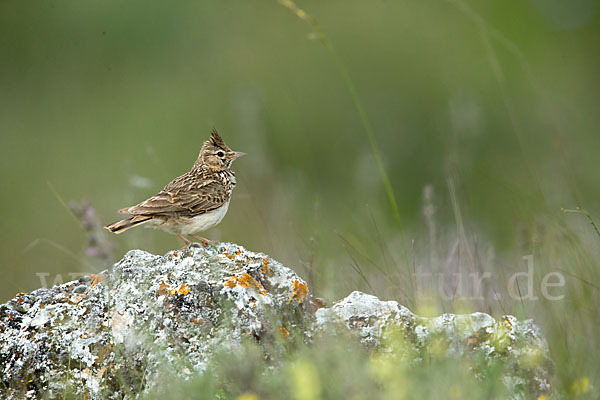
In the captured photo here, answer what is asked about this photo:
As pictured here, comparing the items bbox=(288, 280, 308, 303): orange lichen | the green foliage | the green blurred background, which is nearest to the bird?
bbox=(288, 280, 308, 303): orange lichen

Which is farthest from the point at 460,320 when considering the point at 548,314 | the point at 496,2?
the point at 496,2

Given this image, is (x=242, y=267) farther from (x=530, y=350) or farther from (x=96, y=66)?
(x=96, y=66)

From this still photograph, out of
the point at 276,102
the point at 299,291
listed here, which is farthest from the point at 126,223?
the point at 276,102

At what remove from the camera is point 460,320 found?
13.6 ft

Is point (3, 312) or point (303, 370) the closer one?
point (303, 370)

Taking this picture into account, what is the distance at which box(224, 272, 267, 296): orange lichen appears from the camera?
4.27m

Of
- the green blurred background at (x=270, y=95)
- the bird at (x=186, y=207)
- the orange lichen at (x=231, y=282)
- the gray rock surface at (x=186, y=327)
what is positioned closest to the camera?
the gray rock surface at (x=186, y=327)

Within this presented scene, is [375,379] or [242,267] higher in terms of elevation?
[242,267]

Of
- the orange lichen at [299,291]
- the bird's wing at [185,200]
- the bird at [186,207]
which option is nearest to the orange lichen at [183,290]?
the orange lichen at [299,291]

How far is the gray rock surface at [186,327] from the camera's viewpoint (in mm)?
4012

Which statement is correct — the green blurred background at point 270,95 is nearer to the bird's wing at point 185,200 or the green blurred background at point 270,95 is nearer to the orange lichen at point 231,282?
the bird's wing at point 185,200

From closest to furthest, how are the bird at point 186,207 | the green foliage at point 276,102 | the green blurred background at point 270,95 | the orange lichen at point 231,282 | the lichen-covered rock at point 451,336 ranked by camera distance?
the lichen-covered rock at point 451,336, the orange lichen at point 231,282, the bird at point 186,207, the green foliage at point 276,102, the green blurred background at point 270,95

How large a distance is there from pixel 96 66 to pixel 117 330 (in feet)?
51.9

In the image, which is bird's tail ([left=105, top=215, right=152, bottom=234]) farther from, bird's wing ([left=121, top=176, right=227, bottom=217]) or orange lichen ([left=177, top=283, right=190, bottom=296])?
orange lichen ([left=177, top=283, right=190, bottom=296])
